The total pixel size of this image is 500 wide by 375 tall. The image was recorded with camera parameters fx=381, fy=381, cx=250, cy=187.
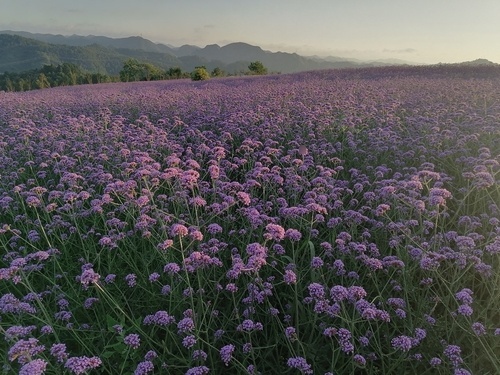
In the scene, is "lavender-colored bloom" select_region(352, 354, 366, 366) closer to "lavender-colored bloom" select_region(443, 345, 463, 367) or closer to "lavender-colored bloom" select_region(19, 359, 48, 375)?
"lavender-colored bloom" select_region(443, 345, 463, 367)

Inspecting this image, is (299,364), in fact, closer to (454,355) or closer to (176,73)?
(454,355)

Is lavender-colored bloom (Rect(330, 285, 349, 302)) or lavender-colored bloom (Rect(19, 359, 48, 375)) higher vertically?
lavender-colored bloom (Rect(330, 285, 349, 302))

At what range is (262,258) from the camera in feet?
7.45

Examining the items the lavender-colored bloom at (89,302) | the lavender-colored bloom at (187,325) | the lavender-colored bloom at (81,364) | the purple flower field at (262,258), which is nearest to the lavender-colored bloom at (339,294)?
the purple flower field at (262,258)

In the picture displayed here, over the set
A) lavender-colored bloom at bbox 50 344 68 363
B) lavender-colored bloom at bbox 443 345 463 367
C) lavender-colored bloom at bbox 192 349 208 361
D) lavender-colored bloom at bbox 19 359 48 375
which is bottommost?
lavender-colored bloom at bbox 192 349 208 361

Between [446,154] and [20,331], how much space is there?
472cm

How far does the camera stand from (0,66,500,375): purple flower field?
2266 mm

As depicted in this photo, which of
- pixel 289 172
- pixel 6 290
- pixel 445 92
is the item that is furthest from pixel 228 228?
pixel 445 92

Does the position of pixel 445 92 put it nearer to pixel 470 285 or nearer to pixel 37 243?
pixel 470 285

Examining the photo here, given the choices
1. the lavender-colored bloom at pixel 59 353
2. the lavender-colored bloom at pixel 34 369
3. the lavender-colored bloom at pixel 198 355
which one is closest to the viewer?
the lavender-colored bloom at pixel 34 369

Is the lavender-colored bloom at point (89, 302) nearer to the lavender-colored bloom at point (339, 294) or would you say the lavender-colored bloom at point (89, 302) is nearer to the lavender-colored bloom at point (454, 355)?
the lavender-colored bloom at point (339, 294)

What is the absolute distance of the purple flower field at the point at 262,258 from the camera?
2.27 metres

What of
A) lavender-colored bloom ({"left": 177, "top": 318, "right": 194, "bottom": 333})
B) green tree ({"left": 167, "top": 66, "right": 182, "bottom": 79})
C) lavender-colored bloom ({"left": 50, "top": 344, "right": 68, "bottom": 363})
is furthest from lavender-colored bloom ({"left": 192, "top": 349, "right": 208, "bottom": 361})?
green tree ({"left": 167, "top": 66, "right": 182, "bottom": 79})

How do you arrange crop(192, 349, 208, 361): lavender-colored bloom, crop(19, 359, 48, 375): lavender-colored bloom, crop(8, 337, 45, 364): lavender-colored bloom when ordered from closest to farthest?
crop(19, 359, 48, 375): lavender-colored bloom < crop(8, 337, 45, 364): lavender-colored bloom < crop(192, 349, 208, 361): lavender-colored bloom
